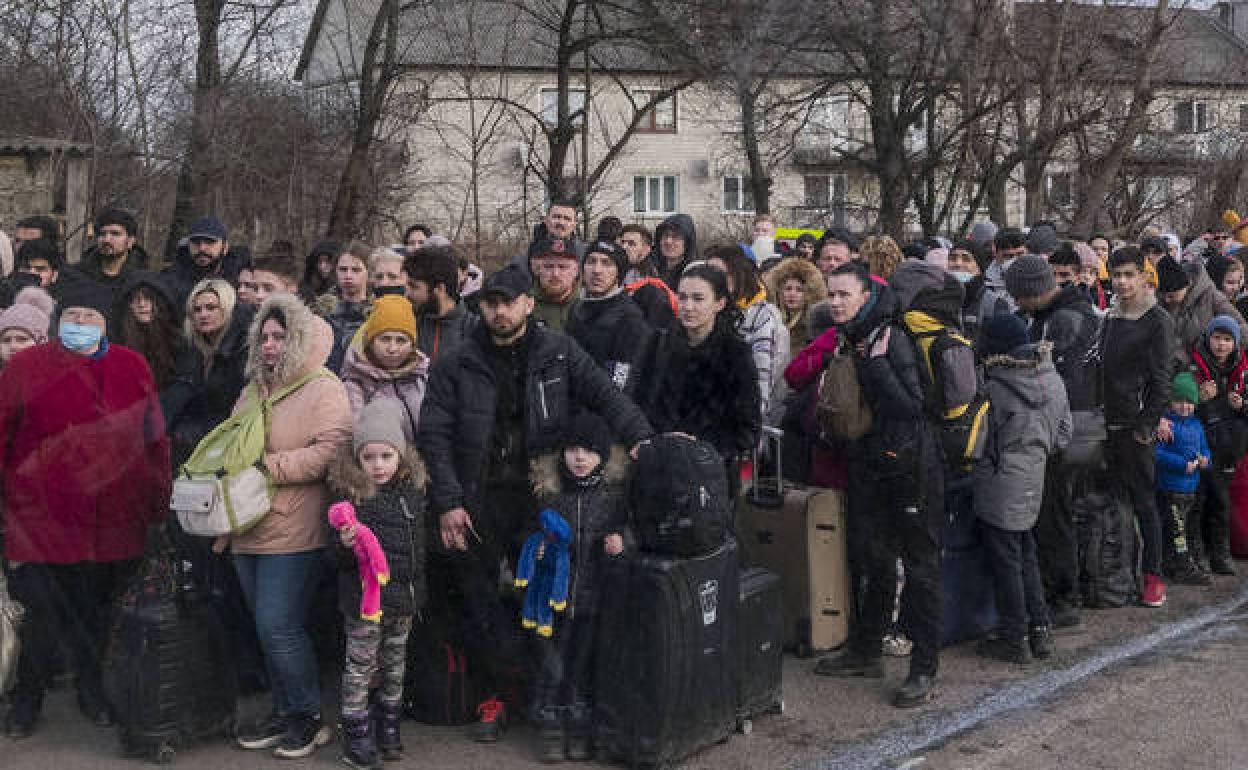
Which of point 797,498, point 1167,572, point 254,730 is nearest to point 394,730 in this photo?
point 254,730

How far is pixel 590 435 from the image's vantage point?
5.91 m

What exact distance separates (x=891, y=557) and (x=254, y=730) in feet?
9.95

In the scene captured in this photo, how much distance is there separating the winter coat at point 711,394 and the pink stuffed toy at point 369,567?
1503mm

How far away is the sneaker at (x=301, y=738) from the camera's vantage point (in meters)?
5.95

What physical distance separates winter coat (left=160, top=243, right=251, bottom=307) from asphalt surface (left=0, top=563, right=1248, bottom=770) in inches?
92.1

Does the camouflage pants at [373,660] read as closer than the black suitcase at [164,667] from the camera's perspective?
Yes

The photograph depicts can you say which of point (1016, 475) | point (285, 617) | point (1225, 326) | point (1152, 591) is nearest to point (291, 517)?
point (285, 617)

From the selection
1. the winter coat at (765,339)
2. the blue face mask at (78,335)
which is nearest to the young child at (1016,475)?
the winter coat at (765,339)

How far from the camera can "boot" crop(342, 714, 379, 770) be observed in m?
5.79

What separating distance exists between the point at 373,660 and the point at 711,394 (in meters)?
1.95

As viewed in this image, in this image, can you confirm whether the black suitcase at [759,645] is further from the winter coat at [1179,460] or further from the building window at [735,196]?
the building window at [735,196]

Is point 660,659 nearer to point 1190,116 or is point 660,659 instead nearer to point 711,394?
point 711,394

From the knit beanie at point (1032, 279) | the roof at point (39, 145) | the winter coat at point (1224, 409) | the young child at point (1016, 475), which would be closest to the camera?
the young child at point (1016, 475)

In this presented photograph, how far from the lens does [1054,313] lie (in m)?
8.02
